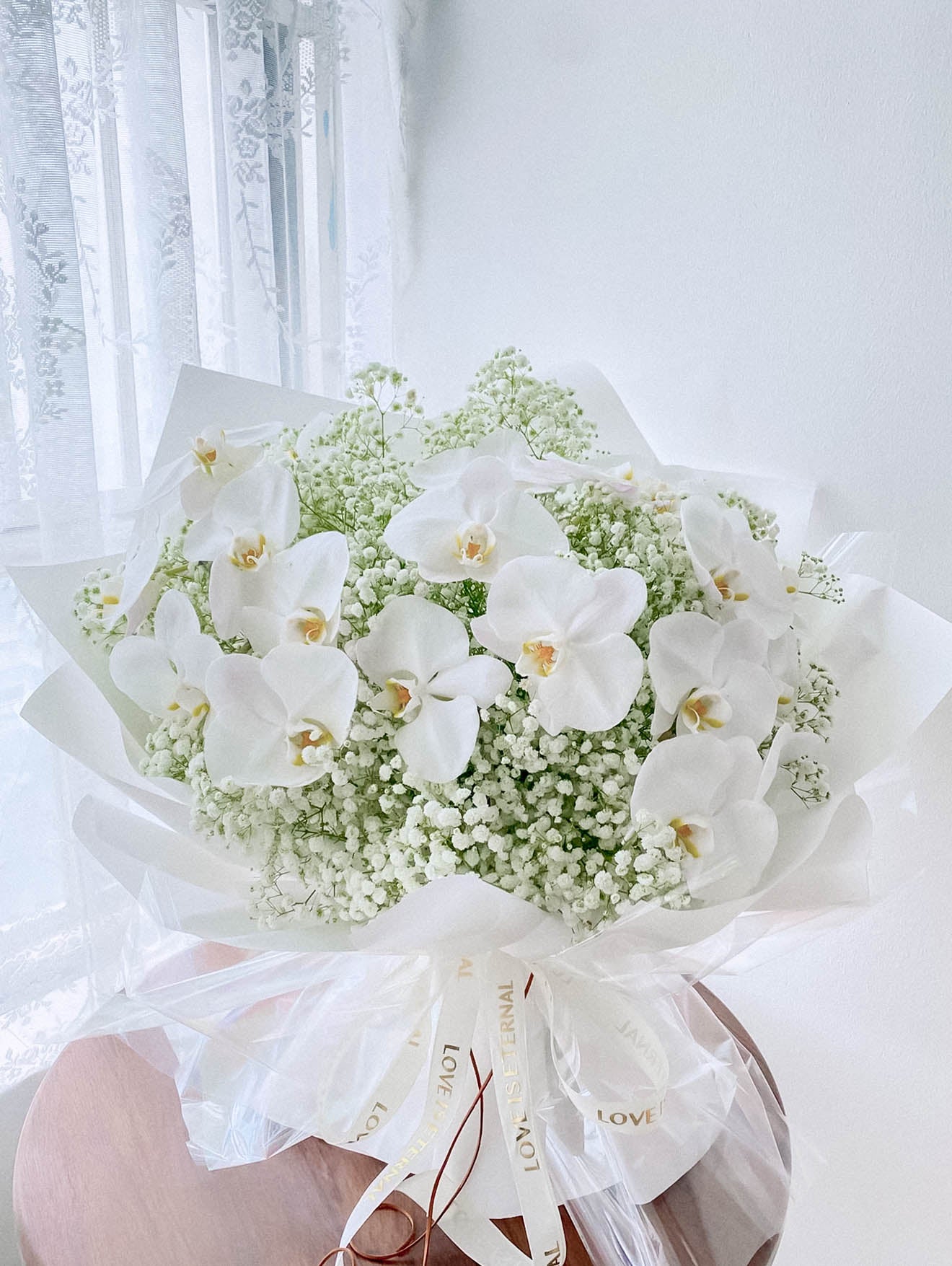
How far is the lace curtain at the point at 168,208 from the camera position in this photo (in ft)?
2.99

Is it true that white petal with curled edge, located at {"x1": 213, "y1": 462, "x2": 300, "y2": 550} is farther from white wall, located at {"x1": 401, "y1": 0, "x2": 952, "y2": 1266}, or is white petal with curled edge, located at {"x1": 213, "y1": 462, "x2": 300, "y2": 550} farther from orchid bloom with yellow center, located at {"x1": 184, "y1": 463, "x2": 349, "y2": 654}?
white wall, located at {"x1": 401, "y1": 0, "x2": 952, "y2": 1266}

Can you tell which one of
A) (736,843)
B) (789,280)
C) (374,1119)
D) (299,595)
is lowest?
(374,1119)

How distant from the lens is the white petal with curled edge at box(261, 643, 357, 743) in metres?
0.52

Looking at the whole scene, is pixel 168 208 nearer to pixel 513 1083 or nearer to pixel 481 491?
pixel 481 491

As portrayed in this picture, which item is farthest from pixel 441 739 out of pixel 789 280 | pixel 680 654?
pixel 789 280

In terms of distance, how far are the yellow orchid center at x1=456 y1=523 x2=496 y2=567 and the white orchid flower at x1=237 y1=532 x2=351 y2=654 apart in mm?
65

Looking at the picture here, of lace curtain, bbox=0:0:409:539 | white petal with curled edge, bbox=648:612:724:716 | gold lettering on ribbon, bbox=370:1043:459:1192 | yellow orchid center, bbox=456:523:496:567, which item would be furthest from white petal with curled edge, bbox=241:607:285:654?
lace curtain, bbox=0:0:409:539

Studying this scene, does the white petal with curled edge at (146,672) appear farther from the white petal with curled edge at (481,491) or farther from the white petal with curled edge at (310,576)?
the white petal with curled edge at (481,491)

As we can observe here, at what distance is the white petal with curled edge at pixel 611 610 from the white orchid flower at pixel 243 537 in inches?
7.3

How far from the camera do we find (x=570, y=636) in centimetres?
51

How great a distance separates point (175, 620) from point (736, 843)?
1.15 ft

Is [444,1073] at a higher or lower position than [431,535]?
lower

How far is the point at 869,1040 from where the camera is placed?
932 mm

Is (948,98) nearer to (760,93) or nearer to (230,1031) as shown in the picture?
(760,93)
